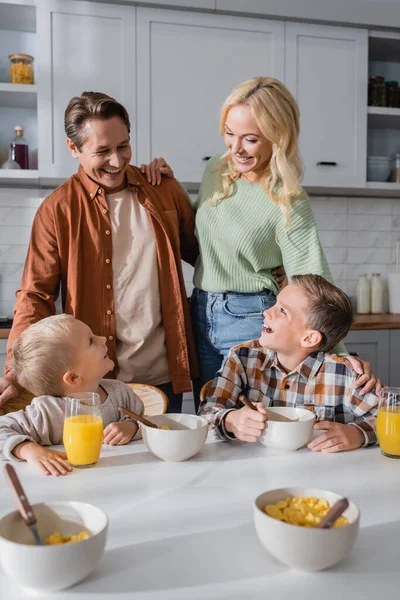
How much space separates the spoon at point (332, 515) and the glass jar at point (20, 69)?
2937 mm

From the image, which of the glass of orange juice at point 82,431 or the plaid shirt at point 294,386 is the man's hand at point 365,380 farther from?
the glass of orange juice at point 82,431

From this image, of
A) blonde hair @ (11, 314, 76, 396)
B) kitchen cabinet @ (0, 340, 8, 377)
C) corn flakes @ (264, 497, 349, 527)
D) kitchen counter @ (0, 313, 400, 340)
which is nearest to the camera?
corn flakes @ (264, 497, 349, 527)

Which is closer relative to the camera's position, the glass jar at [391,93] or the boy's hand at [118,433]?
the boy's hand at [118,433]

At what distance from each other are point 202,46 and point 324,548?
2.97 meters

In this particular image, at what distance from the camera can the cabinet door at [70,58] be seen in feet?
10.2

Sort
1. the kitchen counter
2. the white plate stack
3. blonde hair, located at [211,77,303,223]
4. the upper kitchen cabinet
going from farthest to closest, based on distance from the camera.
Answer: the white plate stack, the kitchen counter, the upper kitchen cabinet, blonde hair, located at [211,77,303,223]

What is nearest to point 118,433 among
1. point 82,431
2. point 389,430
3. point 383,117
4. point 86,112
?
point 82,431

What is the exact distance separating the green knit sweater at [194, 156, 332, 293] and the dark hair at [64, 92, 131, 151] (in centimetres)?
43

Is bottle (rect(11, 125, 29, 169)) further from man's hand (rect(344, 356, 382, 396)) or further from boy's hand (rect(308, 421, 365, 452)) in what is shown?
boy's hand (rect(308, 421, 365, 452))

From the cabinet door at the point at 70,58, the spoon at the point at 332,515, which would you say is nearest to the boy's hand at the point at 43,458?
the spoon at the point at 332,515

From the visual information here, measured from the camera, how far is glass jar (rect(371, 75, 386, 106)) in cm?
360

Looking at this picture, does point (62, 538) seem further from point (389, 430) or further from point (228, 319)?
point (228, 319)

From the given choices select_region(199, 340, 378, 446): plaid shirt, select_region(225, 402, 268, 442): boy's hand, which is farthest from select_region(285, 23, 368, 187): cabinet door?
select_region(225, 402, 268, 442): boy's hand

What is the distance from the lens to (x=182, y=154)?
3275 millimetres
